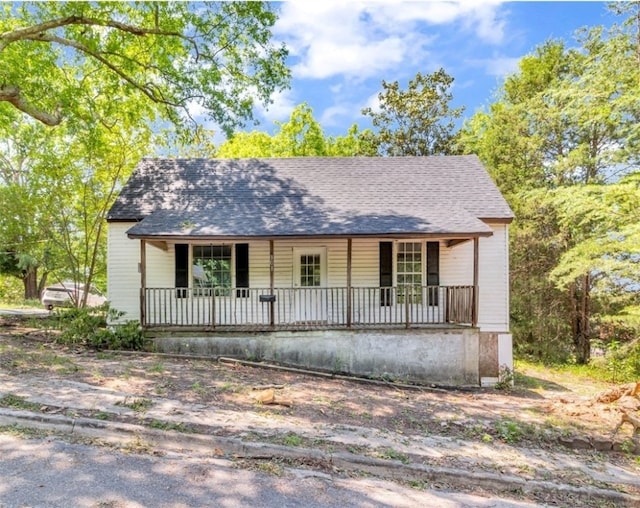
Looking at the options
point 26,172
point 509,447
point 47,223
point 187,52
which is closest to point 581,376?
point 509,447

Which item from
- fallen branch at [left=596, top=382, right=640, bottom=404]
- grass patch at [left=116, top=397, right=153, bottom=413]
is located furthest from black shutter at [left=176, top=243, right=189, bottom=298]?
fallen branch at [left=596, top=382, right=640, bottom=404]

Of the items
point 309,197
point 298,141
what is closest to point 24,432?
point 309,197

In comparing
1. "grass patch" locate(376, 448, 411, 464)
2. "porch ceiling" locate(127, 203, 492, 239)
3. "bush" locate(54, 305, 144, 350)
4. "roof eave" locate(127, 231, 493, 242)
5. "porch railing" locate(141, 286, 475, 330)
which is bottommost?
"grass patch" locate(376, 448, 411, 464)

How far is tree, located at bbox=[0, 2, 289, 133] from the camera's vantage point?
10516mm

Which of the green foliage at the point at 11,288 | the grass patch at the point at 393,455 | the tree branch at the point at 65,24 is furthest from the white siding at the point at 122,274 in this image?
the green foliage at the point at 11,288

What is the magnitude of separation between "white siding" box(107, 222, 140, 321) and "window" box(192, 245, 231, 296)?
5.19 feet

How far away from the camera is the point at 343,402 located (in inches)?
251

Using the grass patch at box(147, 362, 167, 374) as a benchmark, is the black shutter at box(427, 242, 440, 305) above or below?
above

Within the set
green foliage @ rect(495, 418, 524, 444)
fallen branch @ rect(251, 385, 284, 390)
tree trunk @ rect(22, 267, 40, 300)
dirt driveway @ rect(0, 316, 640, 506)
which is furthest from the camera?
tree trunk @ rect(22, 267, 40, 300)

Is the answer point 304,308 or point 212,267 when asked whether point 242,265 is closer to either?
point 212,267

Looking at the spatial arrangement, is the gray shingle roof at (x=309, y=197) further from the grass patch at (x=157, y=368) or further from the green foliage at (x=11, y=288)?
the green foliage at (x=11, y=288)

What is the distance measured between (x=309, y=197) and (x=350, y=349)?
4461mm

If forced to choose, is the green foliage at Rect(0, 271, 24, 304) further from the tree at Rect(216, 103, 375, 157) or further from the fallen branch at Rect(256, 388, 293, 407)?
the fallen branch at Rect(256, 388, 293, 407)

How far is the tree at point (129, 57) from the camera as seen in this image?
10516mm
